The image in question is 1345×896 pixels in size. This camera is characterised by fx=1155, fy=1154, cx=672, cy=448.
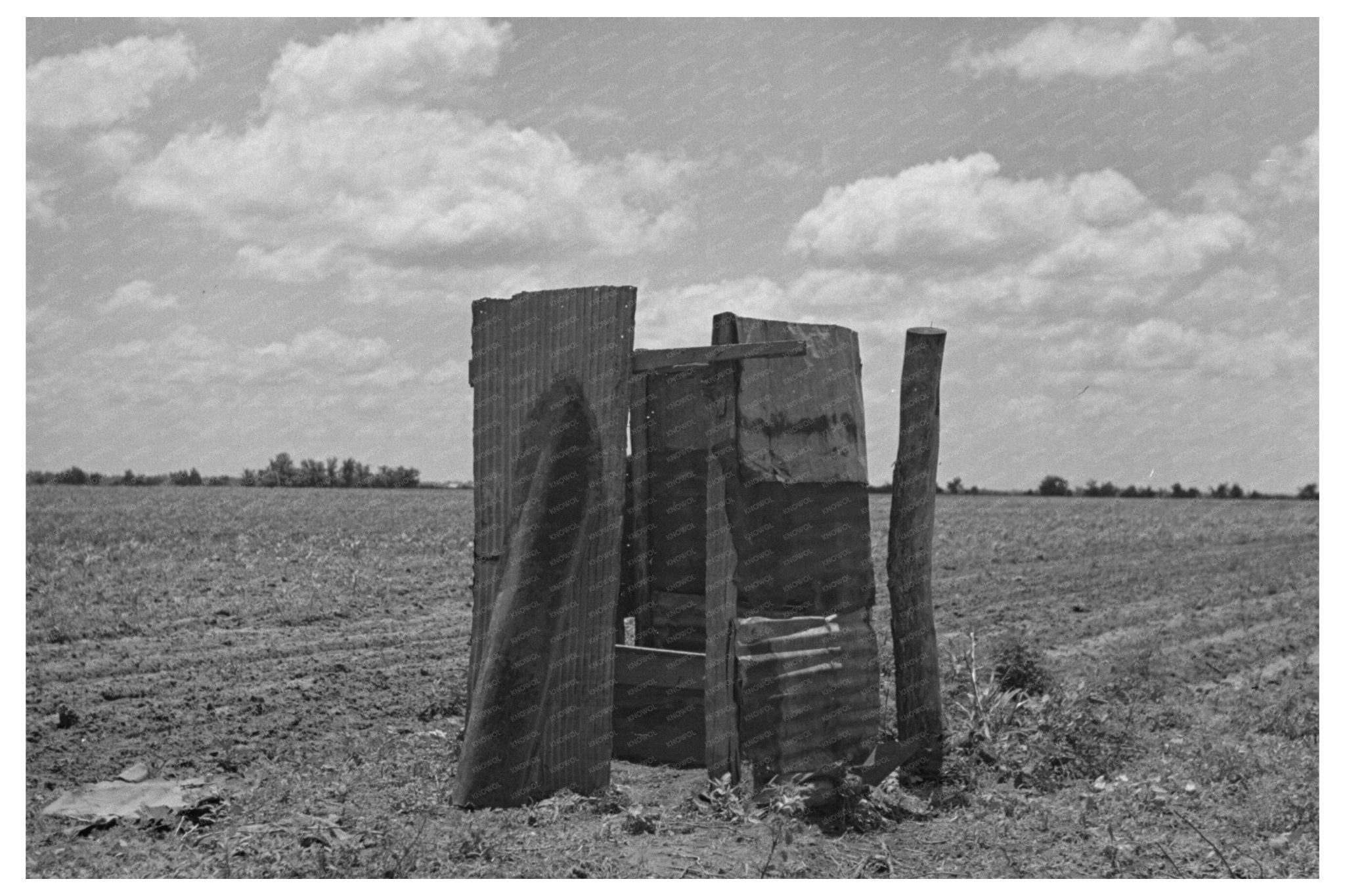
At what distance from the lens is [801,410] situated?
6555 mm

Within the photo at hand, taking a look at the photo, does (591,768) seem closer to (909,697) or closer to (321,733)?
(909,697)

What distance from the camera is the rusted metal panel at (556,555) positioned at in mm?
6039

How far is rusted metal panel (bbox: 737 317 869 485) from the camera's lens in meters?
6.37

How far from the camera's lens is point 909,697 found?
7.27m

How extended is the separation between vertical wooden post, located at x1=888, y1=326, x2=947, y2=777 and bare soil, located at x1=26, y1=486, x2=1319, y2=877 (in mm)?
443

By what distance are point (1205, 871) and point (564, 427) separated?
3.93 m

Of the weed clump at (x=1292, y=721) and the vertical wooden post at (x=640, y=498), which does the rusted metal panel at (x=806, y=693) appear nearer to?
the vertical wooden post at (x=640, y=498)

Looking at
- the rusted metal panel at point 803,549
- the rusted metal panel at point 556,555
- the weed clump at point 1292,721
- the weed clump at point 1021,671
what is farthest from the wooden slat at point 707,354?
the weed clump at point 1292,721

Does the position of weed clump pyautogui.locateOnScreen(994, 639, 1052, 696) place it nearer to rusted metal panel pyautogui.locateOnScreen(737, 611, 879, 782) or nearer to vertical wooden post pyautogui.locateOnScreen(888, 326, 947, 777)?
vertical wooden post pyautogui.locateOnScreen(888, 326, 947, 777)

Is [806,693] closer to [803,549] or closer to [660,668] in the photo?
[803,549]

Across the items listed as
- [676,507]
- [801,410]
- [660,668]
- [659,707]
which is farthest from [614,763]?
[801,410]

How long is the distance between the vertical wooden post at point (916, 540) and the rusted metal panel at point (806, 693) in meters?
0.64

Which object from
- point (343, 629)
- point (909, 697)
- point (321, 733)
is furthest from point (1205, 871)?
point (343, 629)

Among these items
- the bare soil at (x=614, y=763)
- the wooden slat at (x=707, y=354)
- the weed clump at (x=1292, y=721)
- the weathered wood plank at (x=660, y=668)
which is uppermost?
the wooden slat at (x=707, y=354)
